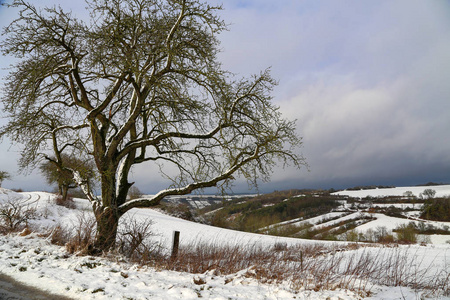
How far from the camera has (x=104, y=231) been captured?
26.2ft

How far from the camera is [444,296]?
5.59m

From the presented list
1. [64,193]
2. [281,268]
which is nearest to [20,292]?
[281,268]

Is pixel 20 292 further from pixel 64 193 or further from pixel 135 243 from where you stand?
pixel 64 193

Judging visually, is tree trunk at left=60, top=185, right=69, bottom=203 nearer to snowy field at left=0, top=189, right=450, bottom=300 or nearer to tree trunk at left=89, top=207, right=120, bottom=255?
tree trunk at left=89, top=207, right=120, bottom=255

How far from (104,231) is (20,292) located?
3.46 m

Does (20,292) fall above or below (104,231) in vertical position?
below

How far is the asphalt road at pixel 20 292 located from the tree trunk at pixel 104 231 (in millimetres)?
2494

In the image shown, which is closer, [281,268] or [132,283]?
[132,283]

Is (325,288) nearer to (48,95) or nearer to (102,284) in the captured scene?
(102,284)

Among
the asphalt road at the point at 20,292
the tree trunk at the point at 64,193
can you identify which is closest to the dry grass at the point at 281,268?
the asphalt road at the point at 20,292

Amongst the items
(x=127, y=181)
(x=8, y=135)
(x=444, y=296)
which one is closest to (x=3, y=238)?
(x=8, y=135)

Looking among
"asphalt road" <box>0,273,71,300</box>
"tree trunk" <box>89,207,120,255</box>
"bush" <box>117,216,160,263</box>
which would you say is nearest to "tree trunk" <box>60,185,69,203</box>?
"tree trunk" <box>89,207,120,255</box>

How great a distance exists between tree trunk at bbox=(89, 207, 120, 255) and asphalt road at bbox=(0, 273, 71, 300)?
249 centimetres

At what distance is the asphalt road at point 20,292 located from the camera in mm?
4309
